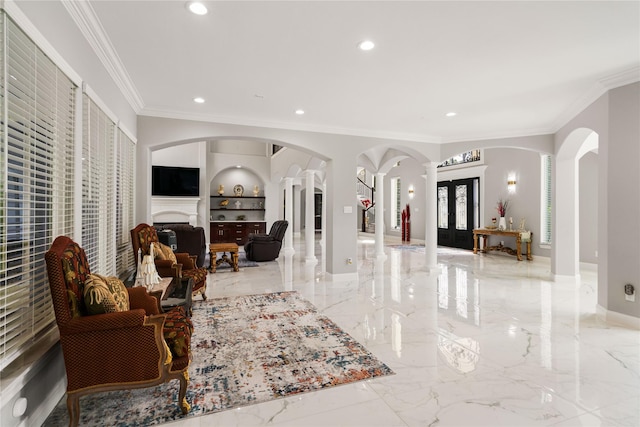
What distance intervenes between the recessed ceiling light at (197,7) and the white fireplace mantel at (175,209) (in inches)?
317

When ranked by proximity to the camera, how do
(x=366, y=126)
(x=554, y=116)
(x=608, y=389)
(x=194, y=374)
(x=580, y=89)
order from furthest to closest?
(x=366, y=126)
(x=554, y=116)
(x=580, y=89)
(x=194, y=374)
(x=608, y=389)

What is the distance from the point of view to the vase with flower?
855 cm

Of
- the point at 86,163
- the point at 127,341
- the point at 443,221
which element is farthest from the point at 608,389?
the point at 443,221

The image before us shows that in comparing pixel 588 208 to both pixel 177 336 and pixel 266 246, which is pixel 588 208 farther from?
pixel 177 336

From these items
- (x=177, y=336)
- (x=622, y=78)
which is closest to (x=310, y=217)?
(x=622, y=78)

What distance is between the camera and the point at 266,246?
785cm

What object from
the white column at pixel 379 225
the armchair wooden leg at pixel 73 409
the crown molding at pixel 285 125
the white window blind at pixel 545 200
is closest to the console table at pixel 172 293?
the armchair wooden leg at pixel 73 409

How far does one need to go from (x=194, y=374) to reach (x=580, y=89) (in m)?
5.15

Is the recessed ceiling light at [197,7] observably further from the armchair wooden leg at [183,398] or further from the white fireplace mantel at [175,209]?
the white fireplace mantel at [175,209]

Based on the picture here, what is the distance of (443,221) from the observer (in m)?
11.2

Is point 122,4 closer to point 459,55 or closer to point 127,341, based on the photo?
point 127,341

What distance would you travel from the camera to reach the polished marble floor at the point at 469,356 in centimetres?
207

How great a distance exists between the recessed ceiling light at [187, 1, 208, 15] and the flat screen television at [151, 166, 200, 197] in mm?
7897

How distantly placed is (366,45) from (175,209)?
27.9 ft
